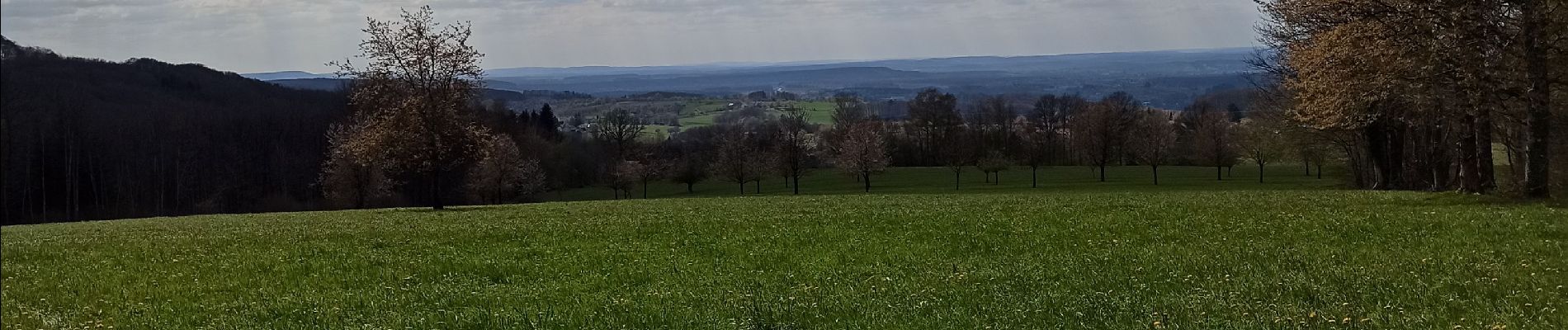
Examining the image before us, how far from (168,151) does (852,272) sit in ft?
335

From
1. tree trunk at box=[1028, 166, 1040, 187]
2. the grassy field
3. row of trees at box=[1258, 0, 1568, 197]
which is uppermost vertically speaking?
row of trees at box=[1258, 0, 1568, 197]

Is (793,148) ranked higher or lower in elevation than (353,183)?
higher

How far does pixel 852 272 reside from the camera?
13.6m

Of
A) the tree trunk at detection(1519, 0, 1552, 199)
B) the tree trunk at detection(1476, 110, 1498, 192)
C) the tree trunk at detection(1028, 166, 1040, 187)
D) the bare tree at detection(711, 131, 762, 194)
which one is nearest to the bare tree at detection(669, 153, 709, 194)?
the bare tree at detection(711, 131, 762, 194)

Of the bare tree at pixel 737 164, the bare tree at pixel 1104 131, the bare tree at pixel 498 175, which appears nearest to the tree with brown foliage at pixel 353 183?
the bare tree at pixel 498 175

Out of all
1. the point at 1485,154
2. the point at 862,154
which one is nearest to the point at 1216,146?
the point at 862,154

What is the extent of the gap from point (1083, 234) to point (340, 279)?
11864 millimetres

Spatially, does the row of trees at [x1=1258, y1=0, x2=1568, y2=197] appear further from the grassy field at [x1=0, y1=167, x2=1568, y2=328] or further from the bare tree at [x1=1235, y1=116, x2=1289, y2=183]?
the bare tree at [x1=1235, y1=116, x2=1289, y2=183]

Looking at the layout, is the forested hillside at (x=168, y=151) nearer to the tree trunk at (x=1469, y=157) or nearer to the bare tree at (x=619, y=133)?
the bare tree at (x=619, y=133)

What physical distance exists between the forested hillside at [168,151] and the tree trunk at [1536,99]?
239ft

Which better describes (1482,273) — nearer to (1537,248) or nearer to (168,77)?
(1537,248)

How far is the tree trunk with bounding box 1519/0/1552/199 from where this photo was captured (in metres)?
21.0

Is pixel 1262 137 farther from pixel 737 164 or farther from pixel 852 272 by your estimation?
pixel 852 272

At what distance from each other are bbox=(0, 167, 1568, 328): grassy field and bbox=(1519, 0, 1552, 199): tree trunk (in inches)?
74.4
